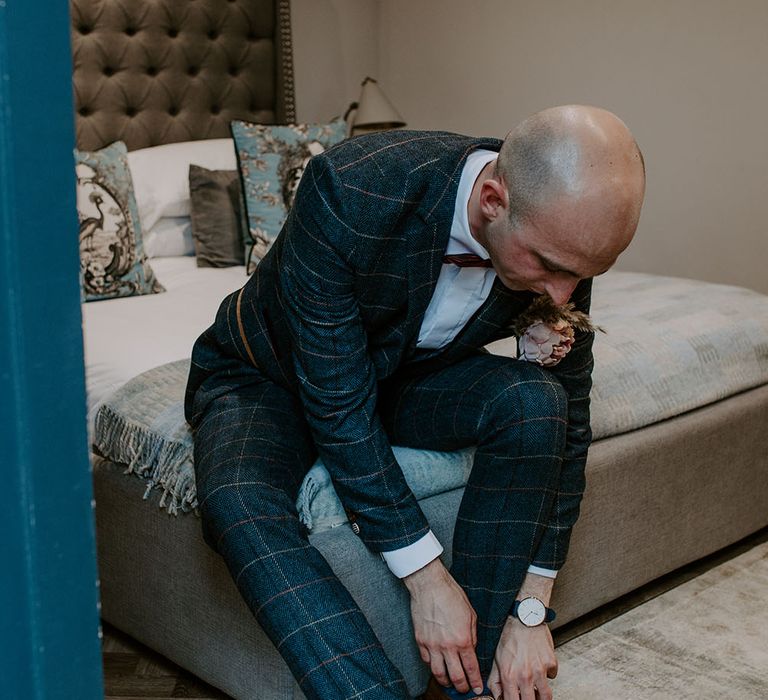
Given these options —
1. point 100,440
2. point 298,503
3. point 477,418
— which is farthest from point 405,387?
point 100,440

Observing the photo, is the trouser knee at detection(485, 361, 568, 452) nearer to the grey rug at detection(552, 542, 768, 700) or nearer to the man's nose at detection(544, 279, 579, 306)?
the man's nose at detection(544, 279, 579, 306)

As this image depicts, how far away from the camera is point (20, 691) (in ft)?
2.07

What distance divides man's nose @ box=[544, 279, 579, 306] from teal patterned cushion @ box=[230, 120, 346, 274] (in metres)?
1.53

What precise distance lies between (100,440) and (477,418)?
0.67 m

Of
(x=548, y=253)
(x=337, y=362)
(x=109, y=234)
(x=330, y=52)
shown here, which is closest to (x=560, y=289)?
(x=548, y=253)

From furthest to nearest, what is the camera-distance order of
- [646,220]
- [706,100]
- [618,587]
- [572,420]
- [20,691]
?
1. [646,220]
2. [706,100]
3. [618,587]
4. [572,420]
5. [20,691]

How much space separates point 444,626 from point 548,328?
1.40 ft

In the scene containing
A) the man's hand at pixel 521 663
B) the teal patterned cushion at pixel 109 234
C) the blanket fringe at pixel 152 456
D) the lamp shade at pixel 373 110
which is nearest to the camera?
the man's hand at pixel 521 663

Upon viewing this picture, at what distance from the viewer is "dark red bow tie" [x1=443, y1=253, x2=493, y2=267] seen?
1357mm

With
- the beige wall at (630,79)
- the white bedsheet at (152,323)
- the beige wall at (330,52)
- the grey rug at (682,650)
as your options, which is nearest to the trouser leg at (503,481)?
the grey rug at (682,650)

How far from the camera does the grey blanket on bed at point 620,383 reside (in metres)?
1.53

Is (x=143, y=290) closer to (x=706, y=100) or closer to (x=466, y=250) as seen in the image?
(x=466, y=250)

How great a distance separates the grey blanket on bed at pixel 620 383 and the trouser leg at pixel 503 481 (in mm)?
130

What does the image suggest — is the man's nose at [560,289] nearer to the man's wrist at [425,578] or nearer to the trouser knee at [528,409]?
the trouser knee at [528,409]
